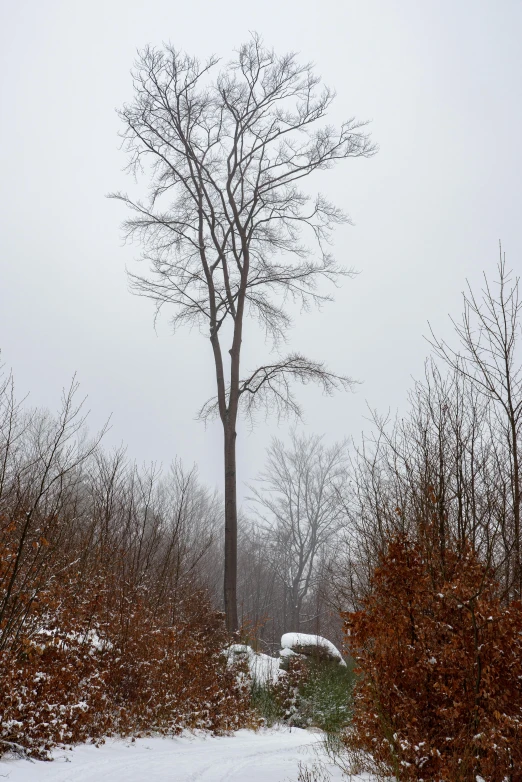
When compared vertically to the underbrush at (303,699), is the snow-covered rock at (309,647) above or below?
above

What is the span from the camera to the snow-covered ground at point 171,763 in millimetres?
4906

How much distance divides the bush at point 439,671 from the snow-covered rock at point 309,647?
8.75m

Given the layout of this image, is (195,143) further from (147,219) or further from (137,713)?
(137,713)

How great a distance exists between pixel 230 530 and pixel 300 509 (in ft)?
73.5

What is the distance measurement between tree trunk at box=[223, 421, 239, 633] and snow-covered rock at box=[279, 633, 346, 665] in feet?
4.88

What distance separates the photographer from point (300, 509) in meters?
34.5

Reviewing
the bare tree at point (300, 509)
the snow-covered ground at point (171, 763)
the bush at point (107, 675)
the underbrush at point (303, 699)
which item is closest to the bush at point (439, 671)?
the snow-covered ground at point (171, 763)

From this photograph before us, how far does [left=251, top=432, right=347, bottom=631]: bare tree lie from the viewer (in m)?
33.1

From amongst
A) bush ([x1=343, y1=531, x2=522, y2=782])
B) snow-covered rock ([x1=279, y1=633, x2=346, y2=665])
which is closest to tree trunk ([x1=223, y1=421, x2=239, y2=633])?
snow-covered rock ([x1=279, y1=633, x2=346, y2=665])

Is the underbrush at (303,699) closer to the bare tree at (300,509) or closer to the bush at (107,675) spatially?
the bush at (107,675)

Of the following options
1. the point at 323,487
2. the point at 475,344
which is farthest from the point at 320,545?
the point at 475,344

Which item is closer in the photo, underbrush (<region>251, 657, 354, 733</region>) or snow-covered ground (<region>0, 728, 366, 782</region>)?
snow-covered ground (<region>0, 728, 366, 782</region>)

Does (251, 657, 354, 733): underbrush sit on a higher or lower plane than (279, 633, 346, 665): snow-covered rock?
lower

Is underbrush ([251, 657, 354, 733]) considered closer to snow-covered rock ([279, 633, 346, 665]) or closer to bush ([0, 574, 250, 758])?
snow-covered rock ([279, 633, 346, 665])
